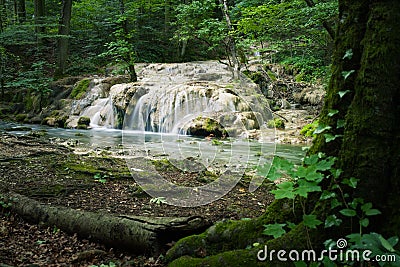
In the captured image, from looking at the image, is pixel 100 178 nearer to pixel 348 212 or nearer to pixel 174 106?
pixel 348 212

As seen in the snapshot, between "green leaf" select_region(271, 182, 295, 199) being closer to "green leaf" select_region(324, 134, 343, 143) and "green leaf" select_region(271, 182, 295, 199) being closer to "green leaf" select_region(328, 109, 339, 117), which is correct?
"green leaf" select_region(324, 134, 343, 143)

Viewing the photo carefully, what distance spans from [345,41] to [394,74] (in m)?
0.38

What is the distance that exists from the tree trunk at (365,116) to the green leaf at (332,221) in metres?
0.07

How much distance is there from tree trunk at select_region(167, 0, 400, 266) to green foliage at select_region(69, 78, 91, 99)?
16434mm

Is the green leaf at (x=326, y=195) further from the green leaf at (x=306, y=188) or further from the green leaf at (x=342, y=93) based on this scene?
the green leaf at (x=342, y=93)

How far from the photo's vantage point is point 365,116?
6.40 feet

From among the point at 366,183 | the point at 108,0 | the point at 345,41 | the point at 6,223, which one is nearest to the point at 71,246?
the point at 6,223

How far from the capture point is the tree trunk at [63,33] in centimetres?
1744

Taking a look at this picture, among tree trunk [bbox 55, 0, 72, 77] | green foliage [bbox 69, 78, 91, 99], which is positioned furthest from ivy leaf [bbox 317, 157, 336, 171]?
tree trunk [bbox 55, 0, 72, 77]

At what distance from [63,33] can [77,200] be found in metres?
15.5

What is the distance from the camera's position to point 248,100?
46.2 feet

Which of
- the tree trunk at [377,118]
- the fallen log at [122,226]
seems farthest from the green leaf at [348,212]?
the fallen log at [122,226]

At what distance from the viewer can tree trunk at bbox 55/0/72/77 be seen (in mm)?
17438

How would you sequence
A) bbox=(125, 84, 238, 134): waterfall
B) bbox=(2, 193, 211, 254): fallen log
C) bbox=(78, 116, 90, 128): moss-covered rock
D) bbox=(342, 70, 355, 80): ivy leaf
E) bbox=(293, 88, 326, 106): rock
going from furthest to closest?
bbox=(293, 88, 326, 106): rock
bbox=(78, 116, 90, 128): moss-covered rock
bbox=(125, 84, 238, 134): waterfall
bbox=(2, 193, 211, 254): fallen log
bbox=(342, 70, 355, 80): ivy leaf
